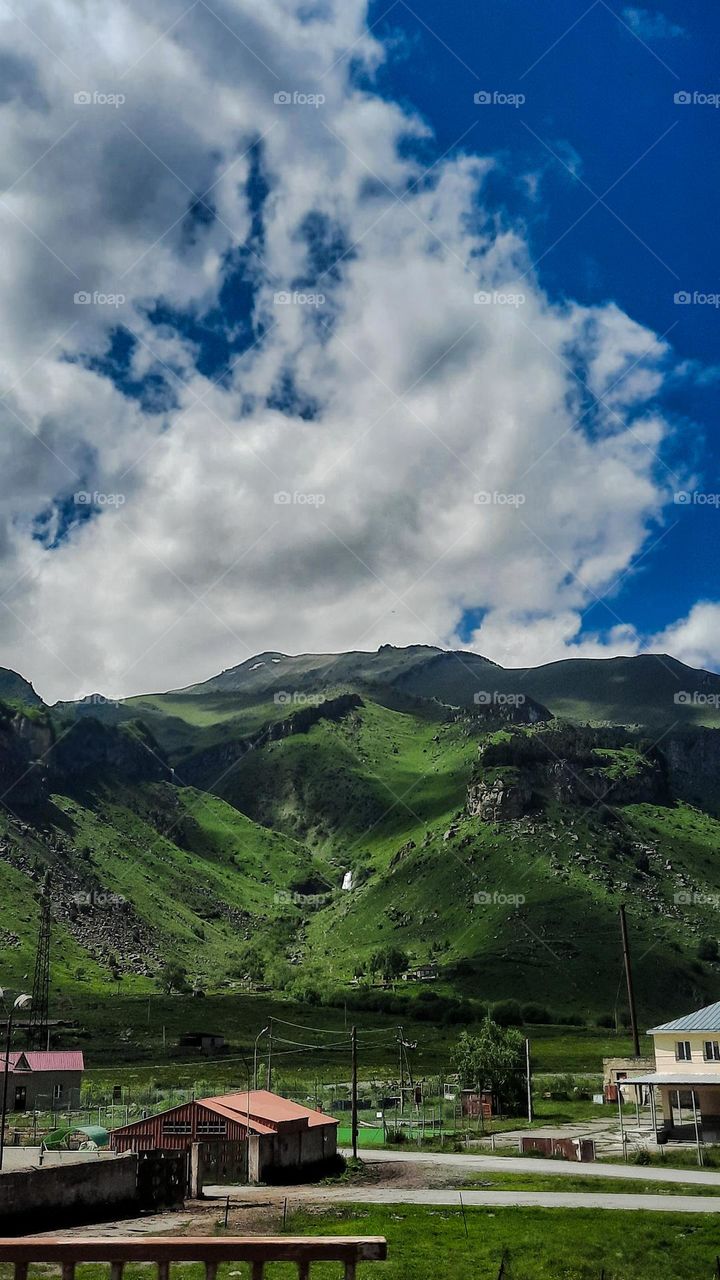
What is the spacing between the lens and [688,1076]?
5406cm

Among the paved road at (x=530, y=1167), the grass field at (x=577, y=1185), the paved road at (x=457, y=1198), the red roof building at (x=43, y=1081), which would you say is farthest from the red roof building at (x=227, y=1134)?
the red roof building at (x=43, y=1081)

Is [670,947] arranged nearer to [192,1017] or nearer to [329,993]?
[329,993]

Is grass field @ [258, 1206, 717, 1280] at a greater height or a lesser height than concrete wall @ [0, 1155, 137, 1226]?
lesser

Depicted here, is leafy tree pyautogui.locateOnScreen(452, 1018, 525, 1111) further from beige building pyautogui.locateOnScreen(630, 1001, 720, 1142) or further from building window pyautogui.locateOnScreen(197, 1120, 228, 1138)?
building window pyautogui.locateOnScreen(197, 1120, 228, 1138)

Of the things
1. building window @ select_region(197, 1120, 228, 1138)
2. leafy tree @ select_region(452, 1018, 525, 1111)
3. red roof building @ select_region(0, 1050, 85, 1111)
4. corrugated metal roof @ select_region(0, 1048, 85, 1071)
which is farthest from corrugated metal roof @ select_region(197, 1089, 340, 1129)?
corrugated metal roof @ select_region(0, 1048, 85, 1071)

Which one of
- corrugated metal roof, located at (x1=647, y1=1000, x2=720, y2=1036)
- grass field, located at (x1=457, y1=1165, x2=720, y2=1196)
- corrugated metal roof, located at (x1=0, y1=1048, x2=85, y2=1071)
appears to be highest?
corrugated metal roof, located at (x1=647, y1=1000, x2=720, y2=1036)

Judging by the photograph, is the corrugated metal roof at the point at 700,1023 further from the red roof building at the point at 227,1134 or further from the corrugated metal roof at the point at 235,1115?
the corrugated metal roof at the point at 235,1115

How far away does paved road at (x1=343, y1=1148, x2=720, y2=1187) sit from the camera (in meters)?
39.7

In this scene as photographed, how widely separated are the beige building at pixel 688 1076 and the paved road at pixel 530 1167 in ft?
30.5

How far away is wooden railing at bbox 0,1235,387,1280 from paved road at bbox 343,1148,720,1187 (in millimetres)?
30889

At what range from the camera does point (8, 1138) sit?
5288 cm

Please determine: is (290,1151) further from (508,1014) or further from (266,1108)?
(508,1014)

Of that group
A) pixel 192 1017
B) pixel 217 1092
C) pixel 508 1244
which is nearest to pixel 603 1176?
pixel 508 1244

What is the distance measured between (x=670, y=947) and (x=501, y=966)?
33493 mm
